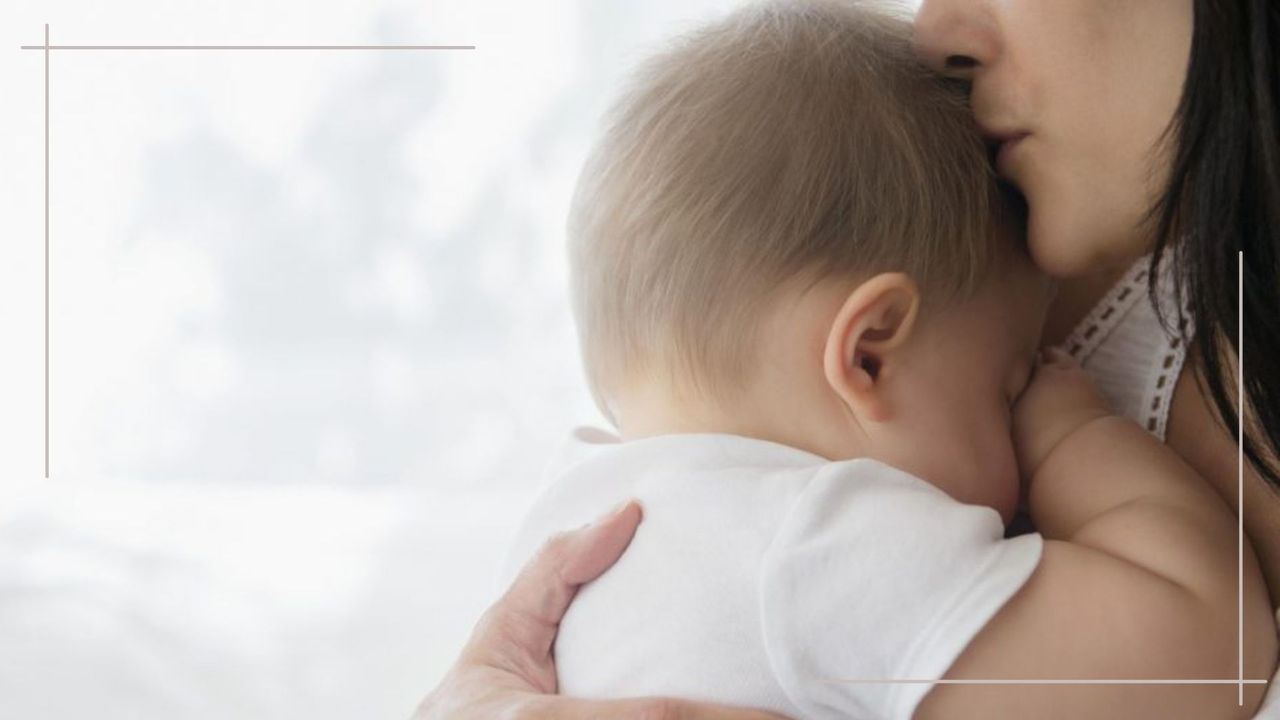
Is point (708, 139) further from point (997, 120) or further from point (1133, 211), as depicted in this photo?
point (1133, 211)

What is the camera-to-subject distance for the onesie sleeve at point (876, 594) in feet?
2.81

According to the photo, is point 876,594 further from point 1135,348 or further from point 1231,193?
point 1135,348

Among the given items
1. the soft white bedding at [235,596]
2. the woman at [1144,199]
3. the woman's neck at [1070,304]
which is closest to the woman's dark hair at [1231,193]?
the woman at [1144,199]

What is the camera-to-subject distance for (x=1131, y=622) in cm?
87

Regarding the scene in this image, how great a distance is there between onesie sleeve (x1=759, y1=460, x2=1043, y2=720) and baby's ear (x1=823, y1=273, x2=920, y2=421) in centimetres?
10

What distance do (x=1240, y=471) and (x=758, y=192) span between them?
40 cm

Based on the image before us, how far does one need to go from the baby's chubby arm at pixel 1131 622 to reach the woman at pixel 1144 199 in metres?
0.11

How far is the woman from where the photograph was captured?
915mm

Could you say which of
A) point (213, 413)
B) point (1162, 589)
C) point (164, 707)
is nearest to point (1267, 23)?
point (1162, 589)

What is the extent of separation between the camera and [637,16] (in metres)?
2.41

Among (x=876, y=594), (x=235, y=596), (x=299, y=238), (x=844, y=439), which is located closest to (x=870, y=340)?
(x=844, y=439)

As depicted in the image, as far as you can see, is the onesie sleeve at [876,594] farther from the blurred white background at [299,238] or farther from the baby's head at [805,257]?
the blurred white background at [299,238]

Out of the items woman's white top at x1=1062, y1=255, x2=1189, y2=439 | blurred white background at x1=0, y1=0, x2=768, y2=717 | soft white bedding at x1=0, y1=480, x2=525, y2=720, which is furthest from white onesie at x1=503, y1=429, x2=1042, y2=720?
blurred white background at x1=0, y1=0, x2=768, y2=717

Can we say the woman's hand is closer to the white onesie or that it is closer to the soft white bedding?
the white onesie
